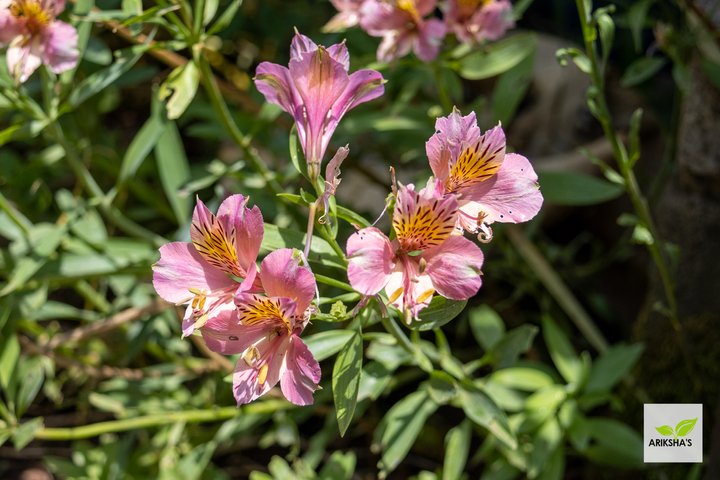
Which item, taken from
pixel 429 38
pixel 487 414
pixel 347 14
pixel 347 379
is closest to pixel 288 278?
pixel 347 379

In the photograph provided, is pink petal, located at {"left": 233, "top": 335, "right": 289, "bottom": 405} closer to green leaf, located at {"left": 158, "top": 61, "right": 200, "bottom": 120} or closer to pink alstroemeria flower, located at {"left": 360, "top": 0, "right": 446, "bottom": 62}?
green leaf, located at {"left": 158, "top": 61, "right": 200, "bottom": 120}

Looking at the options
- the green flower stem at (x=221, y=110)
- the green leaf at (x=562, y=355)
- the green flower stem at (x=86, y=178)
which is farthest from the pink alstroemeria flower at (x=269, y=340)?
the green leaf at (x=562, y=355)

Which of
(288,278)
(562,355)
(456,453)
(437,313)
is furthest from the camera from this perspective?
(562,355)

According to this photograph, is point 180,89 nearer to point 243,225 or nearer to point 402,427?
point 243,225

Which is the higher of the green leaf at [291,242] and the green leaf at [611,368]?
the green leaf at [291,242]

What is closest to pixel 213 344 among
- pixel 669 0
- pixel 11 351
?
pixel 11 351

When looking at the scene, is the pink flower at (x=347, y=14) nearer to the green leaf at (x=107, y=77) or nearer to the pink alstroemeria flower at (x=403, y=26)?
the pink alstroemeria flower at (x=403, y=26)
